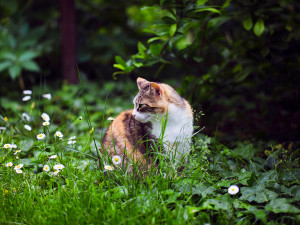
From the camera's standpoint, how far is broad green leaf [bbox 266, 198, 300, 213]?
1.59m

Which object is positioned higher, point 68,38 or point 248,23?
point 248,23

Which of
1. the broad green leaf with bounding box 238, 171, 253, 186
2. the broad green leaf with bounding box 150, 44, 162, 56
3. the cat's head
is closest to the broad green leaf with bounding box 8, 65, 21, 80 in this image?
the broad green leaf with bounding box 150, 44, 162, 56

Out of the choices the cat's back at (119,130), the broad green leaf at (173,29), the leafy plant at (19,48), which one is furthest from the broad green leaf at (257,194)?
the leafy plant at (19,48)

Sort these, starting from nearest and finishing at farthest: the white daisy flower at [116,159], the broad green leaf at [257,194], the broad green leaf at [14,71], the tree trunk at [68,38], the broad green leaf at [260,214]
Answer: the broad green leaf at [260,214] → the broad green leaf at [257,194] → the white daisy flower at [116,159] → the broad green leaf at [14,71] → the tree trunk at [68,38]

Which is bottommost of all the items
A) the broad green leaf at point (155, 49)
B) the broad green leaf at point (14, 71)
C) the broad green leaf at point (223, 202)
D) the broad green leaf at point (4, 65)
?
the broad green leaf at point (223, 202)

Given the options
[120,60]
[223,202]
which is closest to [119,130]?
[120,60]

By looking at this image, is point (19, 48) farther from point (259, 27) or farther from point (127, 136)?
point (259, 27)

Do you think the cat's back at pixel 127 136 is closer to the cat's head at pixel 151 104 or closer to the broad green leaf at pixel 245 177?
the cat's head at pixel 151 104

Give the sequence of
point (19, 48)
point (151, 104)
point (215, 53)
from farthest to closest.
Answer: point (19, 48)
point (215, 53)
point (151, 104)

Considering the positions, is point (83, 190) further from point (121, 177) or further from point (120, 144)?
point (120, 144)

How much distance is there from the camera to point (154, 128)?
2.04m

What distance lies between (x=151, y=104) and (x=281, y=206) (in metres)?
0.88

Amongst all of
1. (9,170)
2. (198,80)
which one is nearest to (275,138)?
(198,80)

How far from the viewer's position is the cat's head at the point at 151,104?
1.97 meters
